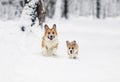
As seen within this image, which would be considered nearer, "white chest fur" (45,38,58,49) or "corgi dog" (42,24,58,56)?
"corgi dog" (42,24,58,56)

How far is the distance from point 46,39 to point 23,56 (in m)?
0.92

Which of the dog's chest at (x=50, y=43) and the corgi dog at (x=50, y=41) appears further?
the dog's chest at (x=50, y=43)

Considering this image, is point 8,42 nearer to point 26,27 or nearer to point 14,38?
point 14,38

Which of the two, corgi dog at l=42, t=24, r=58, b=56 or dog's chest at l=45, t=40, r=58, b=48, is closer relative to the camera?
corgi dog at l=42, t=24, r=58, b=56

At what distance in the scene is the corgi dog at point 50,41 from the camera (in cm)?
1109

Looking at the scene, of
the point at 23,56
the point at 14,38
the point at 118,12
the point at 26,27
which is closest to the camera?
the point at 23,56

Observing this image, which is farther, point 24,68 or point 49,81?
point 24,68

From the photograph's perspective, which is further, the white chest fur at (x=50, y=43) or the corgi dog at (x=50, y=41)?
the white chest fur at (x=50, y=43)

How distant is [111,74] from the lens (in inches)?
370

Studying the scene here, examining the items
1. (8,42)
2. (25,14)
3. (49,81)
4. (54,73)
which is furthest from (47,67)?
(25,14)

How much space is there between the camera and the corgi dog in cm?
1109

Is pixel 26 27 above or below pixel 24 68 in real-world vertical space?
above

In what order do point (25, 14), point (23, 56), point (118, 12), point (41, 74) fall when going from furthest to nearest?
point (118, 12)
point (25, 14)
point (23, 56)
point (41, 74)

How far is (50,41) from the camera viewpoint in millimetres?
11211
